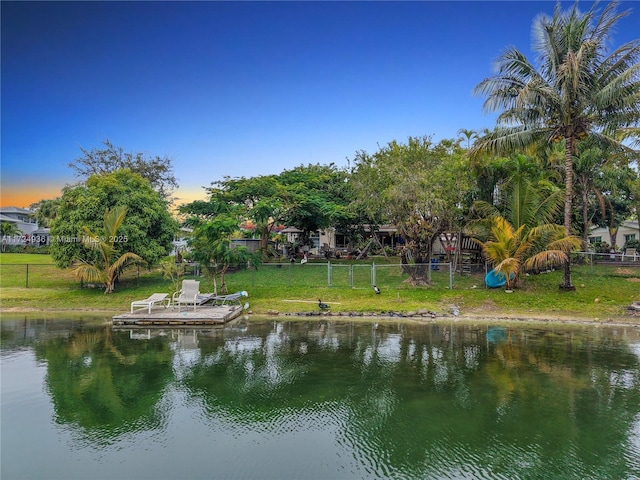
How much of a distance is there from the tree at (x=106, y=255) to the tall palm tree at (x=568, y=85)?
16.2m

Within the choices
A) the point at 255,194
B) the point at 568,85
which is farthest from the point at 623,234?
the point at 255,194

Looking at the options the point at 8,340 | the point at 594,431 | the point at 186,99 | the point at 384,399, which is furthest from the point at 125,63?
the point at 594,431

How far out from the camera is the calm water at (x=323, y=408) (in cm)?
436

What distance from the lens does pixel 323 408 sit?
590 cm

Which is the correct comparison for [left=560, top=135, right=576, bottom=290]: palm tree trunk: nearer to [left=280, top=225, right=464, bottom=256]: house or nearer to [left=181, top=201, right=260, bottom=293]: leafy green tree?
[left=181, top=201, right=260, bottom=293]: leafy green tree

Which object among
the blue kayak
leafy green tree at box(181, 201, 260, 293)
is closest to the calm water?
the blue kayak

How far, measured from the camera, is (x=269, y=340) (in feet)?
34.0

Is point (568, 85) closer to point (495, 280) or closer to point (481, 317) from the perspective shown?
point (495, 280)

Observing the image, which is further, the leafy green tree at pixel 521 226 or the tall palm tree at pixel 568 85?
the leafy green tree at pixel 521 226

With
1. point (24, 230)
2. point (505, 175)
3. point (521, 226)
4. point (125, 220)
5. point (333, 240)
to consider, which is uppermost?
point (505, 175)

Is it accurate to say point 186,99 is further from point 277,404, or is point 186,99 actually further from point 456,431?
point 456,431

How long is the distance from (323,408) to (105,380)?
14.5 feet

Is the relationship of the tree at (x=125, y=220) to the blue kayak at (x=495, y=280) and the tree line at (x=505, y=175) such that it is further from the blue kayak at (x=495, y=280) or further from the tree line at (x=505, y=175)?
the blue kayak at (x=495, y=280)

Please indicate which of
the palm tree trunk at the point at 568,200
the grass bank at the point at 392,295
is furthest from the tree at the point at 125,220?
the palm tree trunk at the point at 568,200
